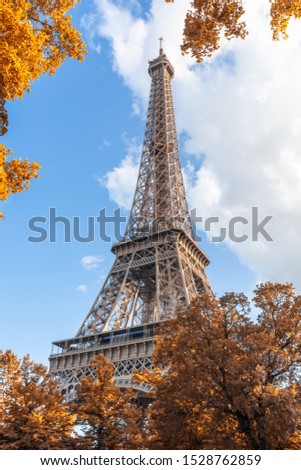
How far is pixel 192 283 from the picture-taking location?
1366 inches

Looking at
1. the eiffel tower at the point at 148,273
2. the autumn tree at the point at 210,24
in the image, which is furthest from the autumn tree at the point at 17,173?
the eiffel tower at the point at 148,273

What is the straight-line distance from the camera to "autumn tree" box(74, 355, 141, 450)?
12.6 m

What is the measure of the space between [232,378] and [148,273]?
1098 inches

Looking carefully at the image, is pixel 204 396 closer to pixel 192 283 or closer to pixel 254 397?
pixel 254 397

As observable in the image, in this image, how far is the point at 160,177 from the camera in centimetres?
4619

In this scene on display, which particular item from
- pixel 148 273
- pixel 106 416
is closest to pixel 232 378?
pixel 106 416

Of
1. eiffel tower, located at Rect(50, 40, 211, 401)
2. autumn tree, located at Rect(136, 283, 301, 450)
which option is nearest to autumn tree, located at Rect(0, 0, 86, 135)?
autumn tree, located at Rect(136, 283, 301, 450)

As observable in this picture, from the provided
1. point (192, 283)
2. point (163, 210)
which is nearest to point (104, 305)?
point (192, 283)

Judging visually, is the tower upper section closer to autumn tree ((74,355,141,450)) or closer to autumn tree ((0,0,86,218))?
autumn tree ((74,355,141,450))

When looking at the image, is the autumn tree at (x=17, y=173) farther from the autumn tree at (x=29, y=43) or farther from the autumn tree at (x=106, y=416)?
the autumn tree at (x=106, y=416)

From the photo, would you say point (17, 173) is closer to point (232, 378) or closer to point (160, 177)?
point (232, 378)

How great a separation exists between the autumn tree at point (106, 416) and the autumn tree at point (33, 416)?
584 millimetres

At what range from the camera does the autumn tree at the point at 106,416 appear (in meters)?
12.6

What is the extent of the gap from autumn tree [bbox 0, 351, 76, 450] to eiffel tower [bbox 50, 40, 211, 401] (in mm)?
11348
